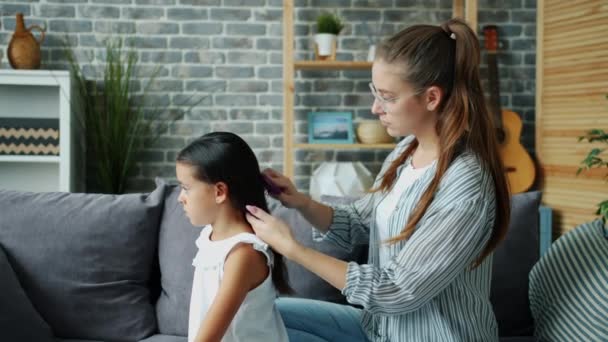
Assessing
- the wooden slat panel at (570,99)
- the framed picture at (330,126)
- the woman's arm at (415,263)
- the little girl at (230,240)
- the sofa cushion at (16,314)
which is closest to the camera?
the woman's arm at (415,263)

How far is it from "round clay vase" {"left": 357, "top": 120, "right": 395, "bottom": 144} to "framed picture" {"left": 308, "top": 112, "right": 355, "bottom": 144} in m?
0.11

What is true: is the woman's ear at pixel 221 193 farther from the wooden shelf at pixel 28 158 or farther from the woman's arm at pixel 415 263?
the wooden shelf at pixel 28 158

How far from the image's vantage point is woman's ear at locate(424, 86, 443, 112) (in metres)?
1.61

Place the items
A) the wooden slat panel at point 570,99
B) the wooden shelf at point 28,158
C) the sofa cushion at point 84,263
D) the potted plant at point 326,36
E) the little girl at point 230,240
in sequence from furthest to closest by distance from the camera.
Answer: the potted plant at point 326,36, the wooden shelf at point 28,158, the wooden slat panel at point 570,99, the sofa cushion at point 84,263, the little girl at point 230,240

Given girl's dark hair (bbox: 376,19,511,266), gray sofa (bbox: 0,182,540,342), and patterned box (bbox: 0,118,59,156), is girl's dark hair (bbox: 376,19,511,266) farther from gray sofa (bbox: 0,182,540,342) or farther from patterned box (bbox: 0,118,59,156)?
patterned box (bbox: 0,118,59,156)

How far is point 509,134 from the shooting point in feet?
13.9

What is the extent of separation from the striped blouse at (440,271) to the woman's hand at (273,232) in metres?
0.15

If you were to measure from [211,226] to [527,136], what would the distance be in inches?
130

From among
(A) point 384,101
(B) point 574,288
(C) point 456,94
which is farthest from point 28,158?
(B) point 574,288

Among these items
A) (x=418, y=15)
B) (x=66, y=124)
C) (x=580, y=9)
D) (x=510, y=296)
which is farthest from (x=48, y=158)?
(x=580, y=9)

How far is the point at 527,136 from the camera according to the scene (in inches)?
178

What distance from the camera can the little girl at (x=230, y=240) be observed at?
158cm

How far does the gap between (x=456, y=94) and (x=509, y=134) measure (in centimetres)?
279

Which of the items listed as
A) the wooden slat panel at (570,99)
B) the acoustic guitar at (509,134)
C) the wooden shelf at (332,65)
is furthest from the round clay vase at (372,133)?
the wooden slat panel at (570,99)
